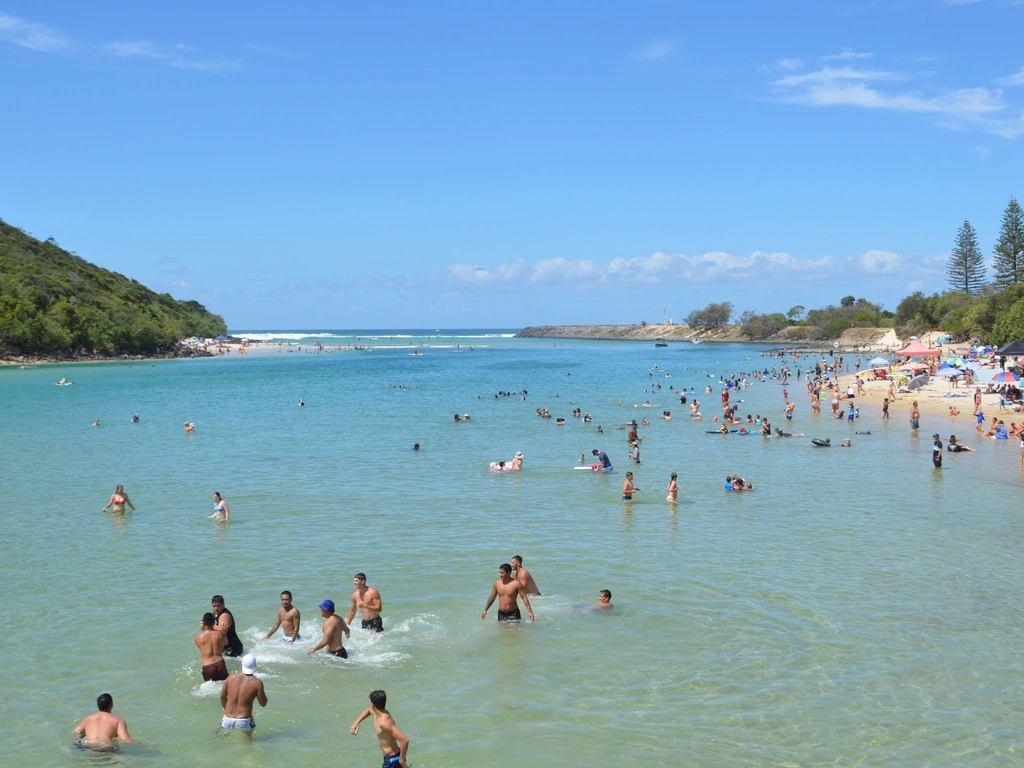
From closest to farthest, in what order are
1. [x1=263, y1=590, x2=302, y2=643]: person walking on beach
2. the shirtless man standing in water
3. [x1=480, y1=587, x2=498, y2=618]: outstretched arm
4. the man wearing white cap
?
the man wearing white cap, [x1=263, y1=590, x2=302, y2=643]: person walking on beach, [x1=480, y1=587, x2=498, y2=618]: outstretched arm, the shirtless man standing in water

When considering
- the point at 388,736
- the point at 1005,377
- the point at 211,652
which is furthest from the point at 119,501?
the point at 1005,377

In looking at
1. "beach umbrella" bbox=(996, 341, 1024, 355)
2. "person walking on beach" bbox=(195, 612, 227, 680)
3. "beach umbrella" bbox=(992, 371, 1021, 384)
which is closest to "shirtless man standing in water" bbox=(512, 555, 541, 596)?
"person walking on beach" bbox=(195, 612, 227, 680)

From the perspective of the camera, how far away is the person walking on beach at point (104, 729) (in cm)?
945

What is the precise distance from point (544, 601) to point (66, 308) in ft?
324

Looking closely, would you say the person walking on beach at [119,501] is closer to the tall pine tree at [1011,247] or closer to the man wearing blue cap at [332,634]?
the man wearing blue cap at [332,634]

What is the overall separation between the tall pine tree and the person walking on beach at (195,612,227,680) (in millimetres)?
100297

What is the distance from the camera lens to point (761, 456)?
30.6 m

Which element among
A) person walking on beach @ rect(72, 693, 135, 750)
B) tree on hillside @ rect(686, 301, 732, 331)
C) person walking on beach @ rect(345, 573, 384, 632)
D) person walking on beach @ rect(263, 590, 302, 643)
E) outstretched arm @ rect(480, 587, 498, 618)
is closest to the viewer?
person walking on beach @ rect(72, 693, 135, 750)

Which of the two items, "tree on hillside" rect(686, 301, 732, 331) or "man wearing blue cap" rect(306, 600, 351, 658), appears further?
"tree on hillside" rect(686, 301, 732, 331)

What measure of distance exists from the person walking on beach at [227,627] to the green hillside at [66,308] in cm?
9227

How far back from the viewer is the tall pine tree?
92625 millimetres

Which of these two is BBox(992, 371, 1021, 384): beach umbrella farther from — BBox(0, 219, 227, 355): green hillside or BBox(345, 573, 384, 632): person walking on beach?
BBox(0, 219, 227, 355): green hillside

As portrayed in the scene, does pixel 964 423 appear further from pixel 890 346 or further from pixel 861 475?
pixel 890 346

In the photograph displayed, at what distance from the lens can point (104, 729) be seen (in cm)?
945
